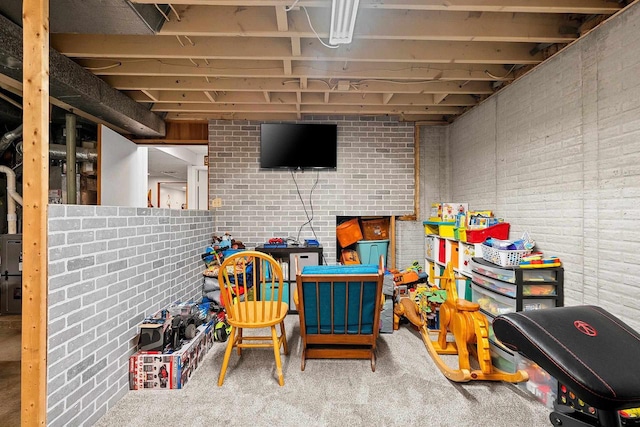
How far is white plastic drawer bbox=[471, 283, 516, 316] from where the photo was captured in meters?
2.44

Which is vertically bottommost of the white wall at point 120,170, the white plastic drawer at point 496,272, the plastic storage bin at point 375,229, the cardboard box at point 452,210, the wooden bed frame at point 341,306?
the wooden bed frame at point 341,306

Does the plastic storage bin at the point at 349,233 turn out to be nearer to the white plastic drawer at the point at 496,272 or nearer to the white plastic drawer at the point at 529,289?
the white plastic drawer at the point at 496,272

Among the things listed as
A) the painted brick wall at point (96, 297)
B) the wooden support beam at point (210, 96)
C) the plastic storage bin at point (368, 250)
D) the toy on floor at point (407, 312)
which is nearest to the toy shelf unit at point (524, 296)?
the toy on floor at point (407, 312)

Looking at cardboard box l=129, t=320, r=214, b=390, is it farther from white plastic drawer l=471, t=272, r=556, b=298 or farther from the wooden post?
white plastic drawer l=471, t=272, r=556, b=298

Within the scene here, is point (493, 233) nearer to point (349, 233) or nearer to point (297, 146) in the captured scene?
point (349, 233)

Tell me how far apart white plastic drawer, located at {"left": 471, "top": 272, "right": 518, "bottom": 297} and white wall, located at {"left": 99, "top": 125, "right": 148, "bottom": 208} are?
14.2 feet

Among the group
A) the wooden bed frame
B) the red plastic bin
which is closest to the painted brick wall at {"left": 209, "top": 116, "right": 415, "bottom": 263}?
the red plastic bin

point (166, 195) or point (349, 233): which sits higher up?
point (166, 195)

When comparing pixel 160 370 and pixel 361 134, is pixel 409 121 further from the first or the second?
Answer: pixel 160 370

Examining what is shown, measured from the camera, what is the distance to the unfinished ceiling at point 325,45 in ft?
7.05

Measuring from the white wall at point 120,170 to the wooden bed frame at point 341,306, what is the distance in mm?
3009

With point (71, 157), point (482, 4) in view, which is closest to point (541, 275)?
point (482, 4)

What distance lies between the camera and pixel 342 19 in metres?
1.92

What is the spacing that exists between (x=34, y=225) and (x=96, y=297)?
0.60 meters
